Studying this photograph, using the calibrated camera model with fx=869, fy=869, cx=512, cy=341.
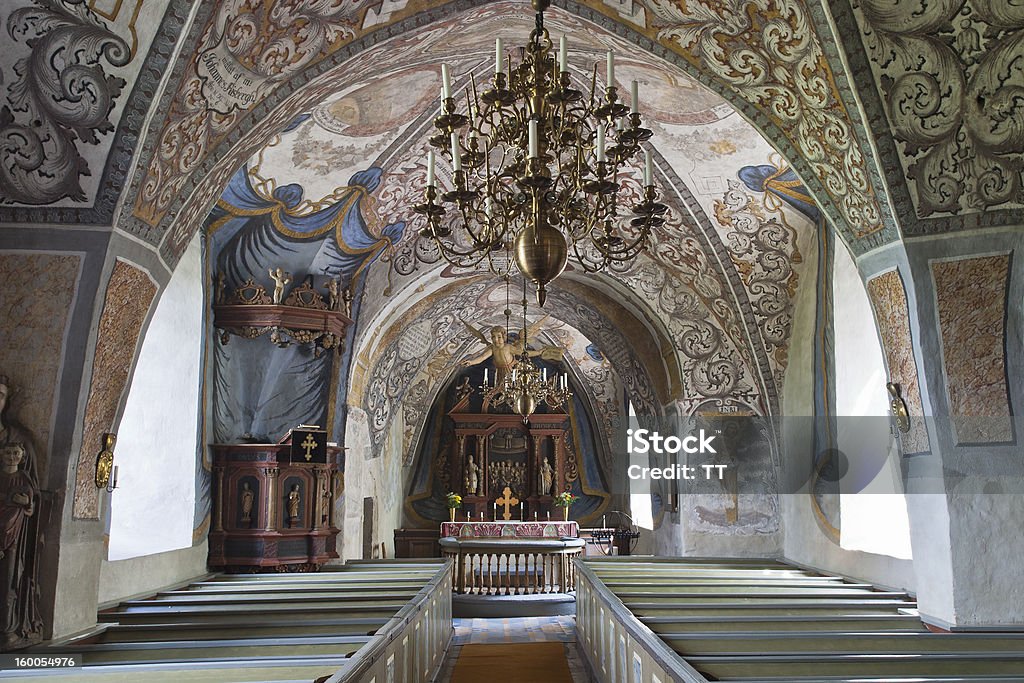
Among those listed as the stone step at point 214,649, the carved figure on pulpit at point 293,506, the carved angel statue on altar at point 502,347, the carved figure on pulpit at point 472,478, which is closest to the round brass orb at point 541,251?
the stone step at point 214,649

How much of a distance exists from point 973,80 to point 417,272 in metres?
7.67

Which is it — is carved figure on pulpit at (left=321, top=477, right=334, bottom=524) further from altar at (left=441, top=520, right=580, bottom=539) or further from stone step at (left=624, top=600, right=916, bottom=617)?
altar at (left=441, top=520, right=580, bottom=539)

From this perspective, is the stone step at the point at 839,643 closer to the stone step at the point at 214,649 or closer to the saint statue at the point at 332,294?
the stone step at the point at 214,649

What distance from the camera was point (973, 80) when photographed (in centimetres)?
518

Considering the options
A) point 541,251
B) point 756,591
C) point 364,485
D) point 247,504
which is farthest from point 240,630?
point 364,485

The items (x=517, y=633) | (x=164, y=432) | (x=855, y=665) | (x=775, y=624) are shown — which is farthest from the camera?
(x=517, y=633)

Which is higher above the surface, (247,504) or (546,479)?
(546,479)

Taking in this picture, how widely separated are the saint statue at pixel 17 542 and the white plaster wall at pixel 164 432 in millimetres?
2568

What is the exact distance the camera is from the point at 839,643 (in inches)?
189

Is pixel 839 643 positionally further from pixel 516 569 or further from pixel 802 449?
pixel 516 569

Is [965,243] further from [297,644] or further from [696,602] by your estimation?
[297,644]

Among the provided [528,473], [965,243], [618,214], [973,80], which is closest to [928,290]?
[965,243]

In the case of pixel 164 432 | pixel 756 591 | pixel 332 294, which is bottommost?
pixel 756 591

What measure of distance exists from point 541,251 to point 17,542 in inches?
138
